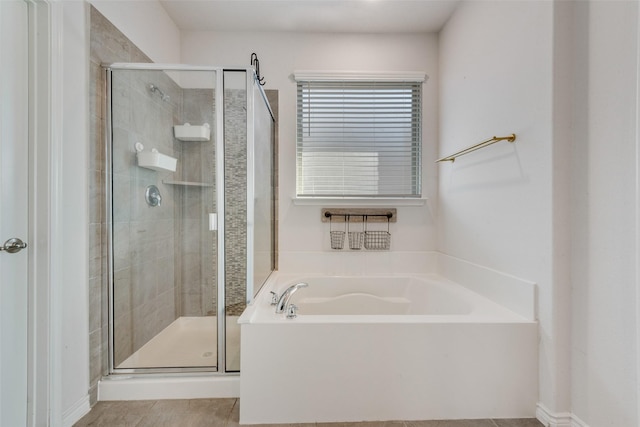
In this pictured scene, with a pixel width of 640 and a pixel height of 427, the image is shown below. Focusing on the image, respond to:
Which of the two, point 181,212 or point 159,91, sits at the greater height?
point 159,91

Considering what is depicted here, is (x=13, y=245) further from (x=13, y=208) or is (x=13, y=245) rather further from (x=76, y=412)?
(x=76, y=412)

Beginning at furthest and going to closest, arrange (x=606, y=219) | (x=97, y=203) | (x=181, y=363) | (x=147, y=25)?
(x=147, y=25), (x=181, y=363), (x=97, y=203), (x=606, y=219)

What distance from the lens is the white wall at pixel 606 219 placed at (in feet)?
3.49

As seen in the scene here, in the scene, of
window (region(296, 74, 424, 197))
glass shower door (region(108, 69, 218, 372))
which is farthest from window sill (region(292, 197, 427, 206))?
glass shower door (region(108, 69, 218, 372))

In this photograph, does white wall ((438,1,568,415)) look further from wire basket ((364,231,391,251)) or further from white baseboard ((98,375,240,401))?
white baseboard ((98,375,240,401))

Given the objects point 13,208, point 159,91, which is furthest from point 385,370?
point 159,91

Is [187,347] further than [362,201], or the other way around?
[362,201]

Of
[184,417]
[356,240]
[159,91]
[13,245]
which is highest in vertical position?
[159,91]

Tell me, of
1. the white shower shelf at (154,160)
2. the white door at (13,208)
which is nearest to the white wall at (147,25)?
the white door at (13,208)

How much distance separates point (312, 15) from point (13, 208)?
2176 millimetres

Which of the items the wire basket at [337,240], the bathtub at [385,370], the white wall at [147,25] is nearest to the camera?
the bathtub at [385,370]

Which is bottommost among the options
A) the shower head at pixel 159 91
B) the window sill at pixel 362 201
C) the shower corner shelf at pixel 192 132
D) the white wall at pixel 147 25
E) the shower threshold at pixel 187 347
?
the shower threshold at pixel 187 347

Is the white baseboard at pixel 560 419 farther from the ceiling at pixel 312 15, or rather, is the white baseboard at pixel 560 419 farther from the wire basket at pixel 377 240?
the ceiling at pixel 312 15

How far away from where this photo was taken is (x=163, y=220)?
6.28 feet
